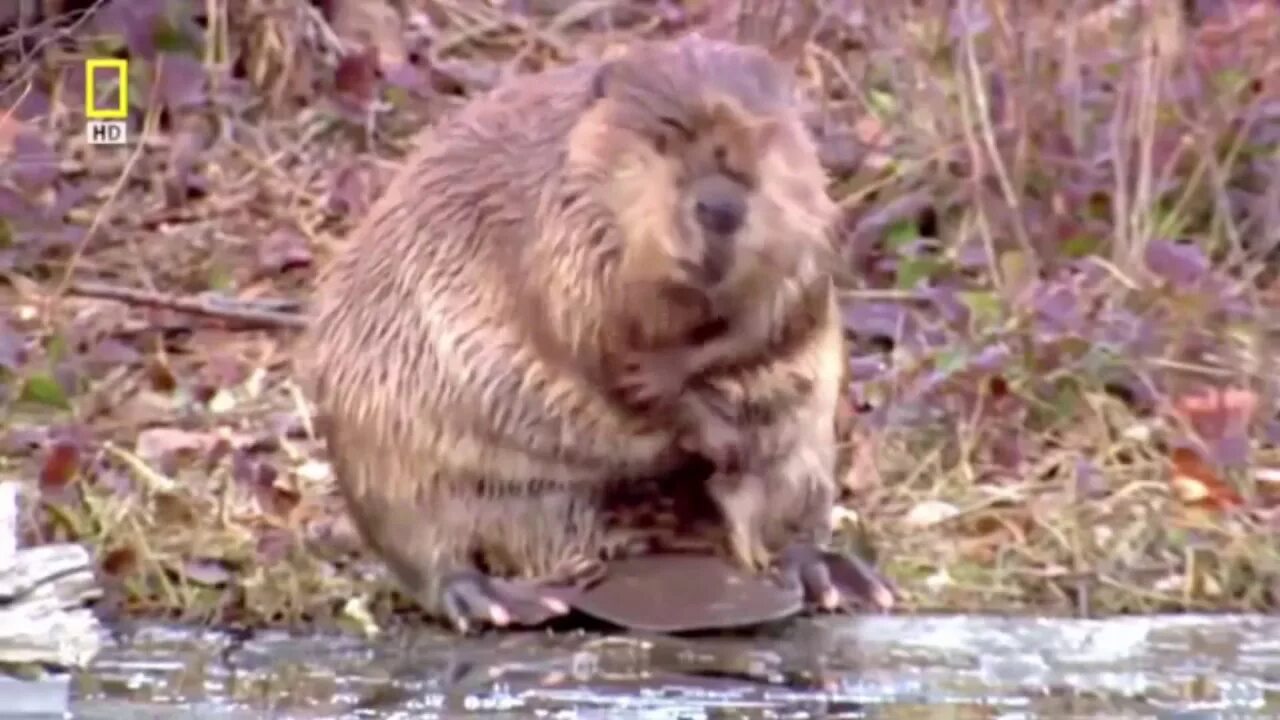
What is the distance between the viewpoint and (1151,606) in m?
2.67

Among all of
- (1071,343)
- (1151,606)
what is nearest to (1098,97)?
(1071,343)

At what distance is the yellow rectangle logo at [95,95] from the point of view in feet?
13.5

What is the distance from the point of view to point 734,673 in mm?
2352

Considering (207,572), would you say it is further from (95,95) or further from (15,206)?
(95,95)

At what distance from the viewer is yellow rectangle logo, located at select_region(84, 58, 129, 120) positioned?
4.11 meters

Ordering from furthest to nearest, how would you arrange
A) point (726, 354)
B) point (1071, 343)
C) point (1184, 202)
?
point (1184, 202), point (1071, 343), point (726, 354)

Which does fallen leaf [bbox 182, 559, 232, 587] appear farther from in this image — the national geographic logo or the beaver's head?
the national geographic logo

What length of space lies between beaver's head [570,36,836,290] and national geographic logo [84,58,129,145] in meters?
1.84

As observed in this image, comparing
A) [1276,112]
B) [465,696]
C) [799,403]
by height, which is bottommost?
[465,696]

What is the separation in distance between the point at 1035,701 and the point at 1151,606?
431mm

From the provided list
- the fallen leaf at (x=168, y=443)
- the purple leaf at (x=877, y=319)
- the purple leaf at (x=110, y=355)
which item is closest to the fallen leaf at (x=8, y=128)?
the purple leaf at (x=110, y=355)

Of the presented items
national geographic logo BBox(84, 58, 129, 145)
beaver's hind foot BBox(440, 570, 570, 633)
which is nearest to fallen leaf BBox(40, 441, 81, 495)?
beaver's hind foot BBox(440, 570, 570, 633)

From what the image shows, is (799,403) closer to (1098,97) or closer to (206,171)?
(1098,97)

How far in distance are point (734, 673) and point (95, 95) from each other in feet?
6.96
